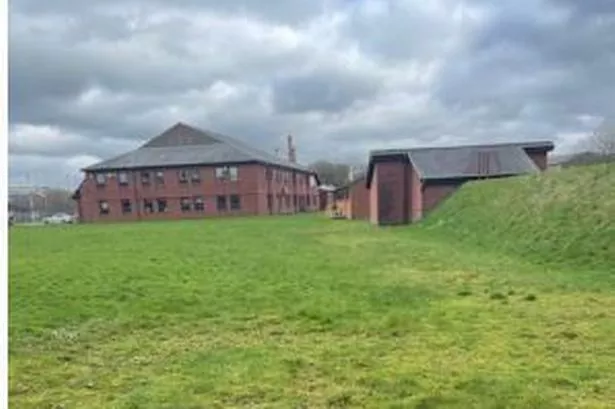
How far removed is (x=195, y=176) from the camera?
7069 centimetres

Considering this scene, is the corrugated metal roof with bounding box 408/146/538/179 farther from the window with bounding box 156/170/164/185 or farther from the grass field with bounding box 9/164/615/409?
the window with bounding box 156/170/164/185

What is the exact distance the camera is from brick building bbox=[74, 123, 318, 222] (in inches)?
2776

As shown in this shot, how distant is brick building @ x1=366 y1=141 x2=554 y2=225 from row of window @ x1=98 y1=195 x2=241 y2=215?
29.7m

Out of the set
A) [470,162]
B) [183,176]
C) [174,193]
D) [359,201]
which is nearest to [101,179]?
[174,193]

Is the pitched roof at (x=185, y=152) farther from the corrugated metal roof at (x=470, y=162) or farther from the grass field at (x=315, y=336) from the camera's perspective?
the grass field at (x=315, y=336)

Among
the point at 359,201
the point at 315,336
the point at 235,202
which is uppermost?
the point at 235,202

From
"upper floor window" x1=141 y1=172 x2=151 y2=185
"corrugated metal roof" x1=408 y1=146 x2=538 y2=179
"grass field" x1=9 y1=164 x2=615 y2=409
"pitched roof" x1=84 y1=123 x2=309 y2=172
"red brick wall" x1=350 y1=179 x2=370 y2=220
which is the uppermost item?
"pitched roof" x1=84 y1=123 x2=309 y2=172

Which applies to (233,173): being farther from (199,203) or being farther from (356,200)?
(356,200)

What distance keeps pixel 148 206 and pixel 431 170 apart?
40742 mm

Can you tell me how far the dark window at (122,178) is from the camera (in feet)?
235

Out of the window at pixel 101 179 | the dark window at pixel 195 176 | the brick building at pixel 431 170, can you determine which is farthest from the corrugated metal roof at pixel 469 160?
the window at pixel 101 179

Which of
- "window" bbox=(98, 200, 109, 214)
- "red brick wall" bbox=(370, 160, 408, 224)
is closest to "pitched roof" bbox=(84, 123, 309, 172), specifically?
"window" bbox=(98, 200, 109, 214)

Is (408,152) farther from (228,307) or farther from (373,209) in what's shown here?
(228,307)

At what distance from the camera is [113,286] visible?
12.7m
